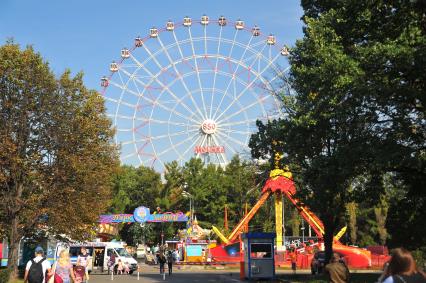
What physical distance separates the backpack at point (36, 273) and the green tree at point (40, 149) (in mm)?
16290

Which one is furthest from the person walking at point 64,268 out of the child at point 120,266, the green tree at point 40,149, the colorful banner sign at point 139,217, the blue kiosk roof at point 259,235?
the colorful banner sign at point 139,217

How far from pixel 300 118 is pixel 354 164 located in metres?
2.94

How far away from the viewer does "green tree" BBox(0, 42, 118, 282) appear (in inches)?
1109

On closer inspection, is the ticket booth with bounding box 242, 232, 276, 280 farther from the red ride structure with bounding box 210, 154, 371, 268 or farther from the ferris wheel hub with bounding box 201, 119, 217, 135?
the ferris wheel hub with bounding box 201, 119, 217, 135

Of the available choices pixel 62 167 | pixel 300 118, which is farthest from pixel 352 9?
pixel 62 167

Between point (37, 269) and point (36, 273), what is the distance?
0.28 feet

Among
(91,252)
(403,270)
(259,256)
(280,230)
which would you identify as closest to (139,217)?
(280,230)

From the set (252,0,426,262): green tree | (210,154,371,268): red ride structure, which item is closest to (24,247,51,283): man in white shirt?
(252,0,426,262): green tree

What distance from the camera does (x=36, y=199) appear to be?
28.1 metres

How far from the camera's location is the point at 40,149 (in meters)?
29.2

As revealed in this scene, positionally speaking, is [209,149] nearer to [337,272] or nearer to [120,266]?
[120,266]

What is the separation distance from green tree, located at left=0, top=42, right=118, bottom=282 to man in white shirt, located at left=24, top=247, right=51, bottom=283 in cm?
1617

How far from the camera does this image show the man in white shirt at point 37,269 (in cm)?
1179

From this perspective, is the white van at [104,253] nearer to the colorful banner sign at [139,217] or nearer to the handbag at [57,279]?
the colorful banner sign at [139,217]
